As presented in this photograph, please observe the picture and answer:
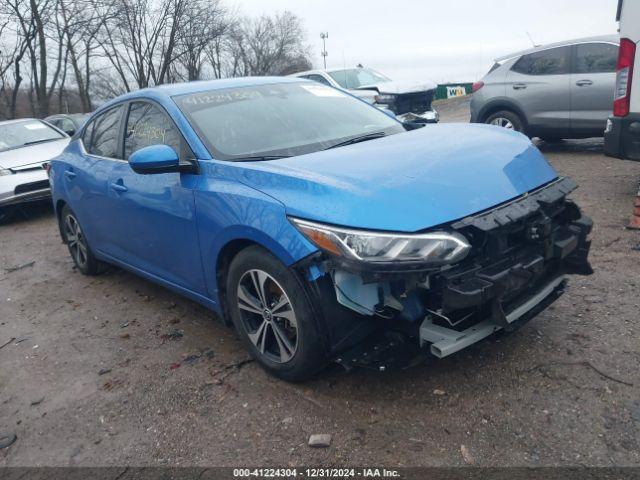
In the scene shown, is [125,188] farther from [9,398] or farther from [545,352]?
[545,352]

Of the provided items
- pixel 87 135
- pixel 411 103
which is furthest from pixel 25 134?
pixel 411 103

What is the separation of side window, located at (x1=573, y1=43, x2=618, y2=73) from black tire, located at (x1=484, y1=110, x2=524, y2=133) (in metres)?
1.09

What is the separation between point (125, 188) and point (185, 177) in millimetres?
893

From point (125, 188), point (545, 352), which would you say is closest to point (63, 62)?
point (125, 188)

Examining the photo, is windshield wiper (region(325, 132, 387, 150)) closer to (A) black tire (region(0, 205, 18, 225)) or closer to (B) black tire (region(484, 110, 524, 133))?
(B) black tire (region(484, 110, 524, 133))

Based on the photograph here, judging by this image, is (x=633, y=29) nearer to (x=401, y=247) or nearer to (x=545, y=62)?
(x=545, y=62)

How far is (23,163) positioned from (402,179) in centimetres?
783

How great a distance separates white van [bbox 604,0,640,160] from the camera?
5227mm

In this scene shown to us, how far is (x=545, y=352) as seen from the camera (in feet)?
10.4

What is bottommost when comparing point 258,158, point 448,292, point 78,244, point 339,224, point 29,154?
point 78,244

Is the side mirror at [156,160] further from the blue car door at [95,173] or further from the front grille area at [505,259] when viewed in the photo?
the front grille area at [505,259]

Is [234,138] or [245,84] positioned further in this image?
[245,84]

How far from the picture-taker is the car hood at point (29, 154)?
8.72 meters

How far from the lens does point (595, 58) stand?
812 centimetres
